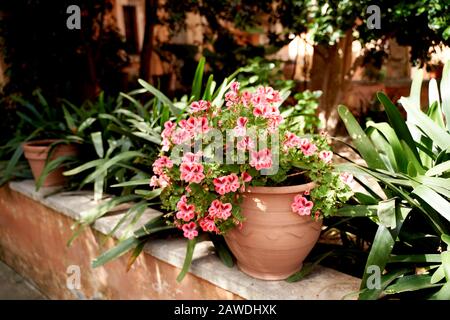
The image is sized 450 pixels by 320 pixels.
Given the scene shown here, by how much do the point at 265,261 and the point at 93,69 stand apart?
4.29m

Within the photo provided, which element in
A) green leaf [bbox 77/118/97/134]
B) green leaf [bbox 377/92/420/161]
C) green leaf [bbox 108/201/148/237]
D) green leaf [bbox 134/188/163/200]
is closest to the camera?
green leaf [bbox 377/92/420/161]

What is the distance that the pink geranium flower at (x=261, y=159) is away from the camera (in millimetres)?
1352

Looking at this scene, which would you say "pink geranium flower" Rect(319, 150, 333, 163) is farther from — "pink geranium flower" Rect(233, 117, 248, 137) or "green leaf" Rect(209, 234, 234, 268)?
"green leaf" Rect(209, 234, 234, 268)

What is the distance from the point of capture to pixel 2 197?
3.25m

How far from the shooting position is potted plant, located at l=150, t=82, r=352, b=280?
4.58 feet

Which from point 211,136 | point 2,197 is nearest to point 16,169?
point 2,197

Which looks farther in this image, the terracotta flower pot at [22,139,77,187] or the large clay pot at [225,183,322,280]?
the terracotta flower pot at [22,139,77,187]

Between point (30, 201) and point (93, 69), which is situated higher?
point (93, 69)

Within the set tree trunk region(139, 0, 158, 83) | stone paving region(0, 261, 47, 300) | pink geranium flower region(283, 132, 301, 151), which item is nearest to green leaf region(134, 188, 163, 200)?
pink geranium flower region(283, 132, 301, 151)

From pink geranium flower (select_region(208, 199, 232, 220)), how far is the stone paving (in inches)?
80.9

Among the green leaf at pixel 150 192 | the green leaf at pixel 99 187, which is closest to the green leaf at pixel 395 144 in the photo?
the green leaf at pixel 150 192

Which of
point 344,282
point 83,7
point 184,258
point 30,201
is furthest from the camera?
point 83,7

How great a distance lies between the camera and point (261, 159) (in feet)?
4.44
